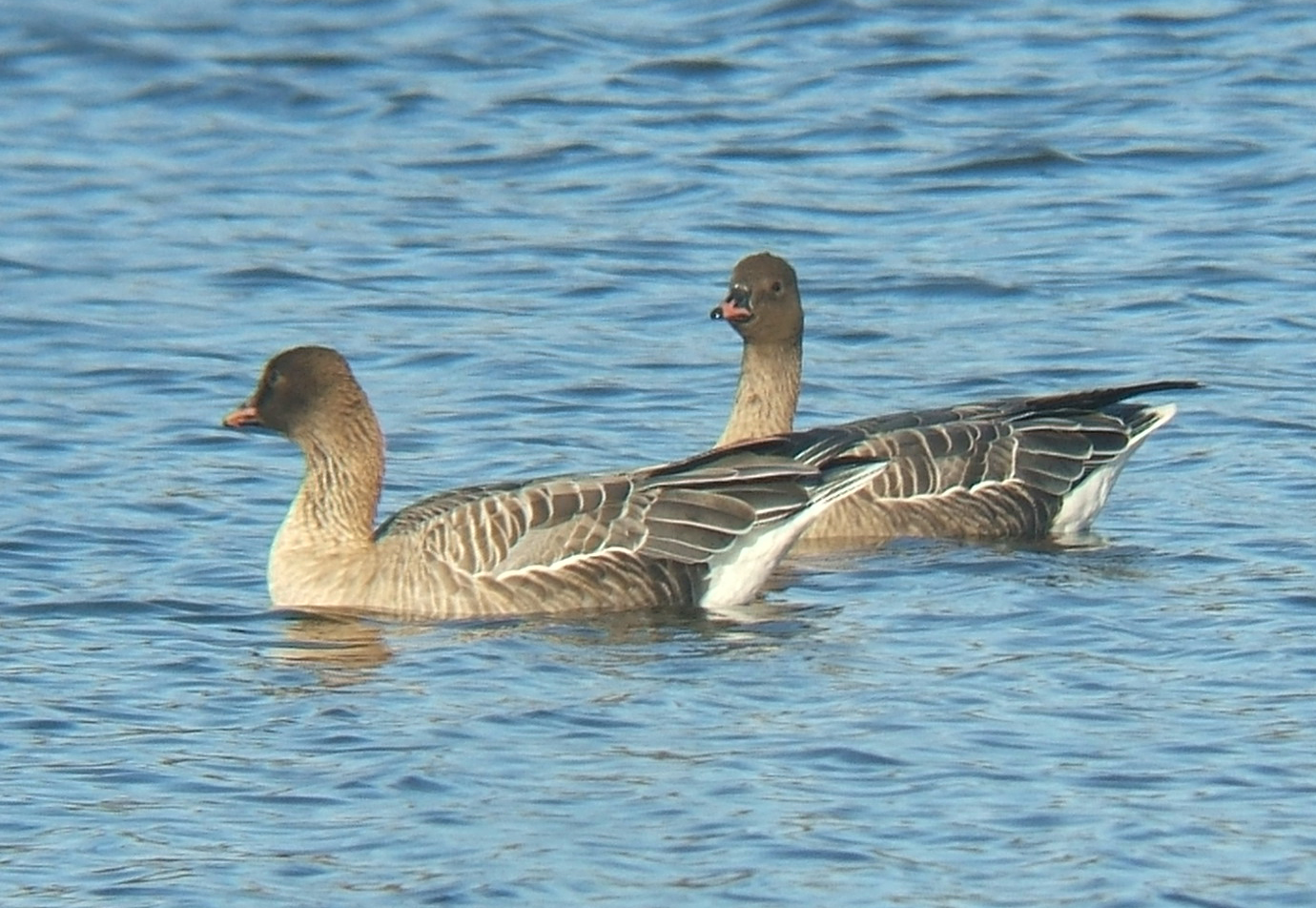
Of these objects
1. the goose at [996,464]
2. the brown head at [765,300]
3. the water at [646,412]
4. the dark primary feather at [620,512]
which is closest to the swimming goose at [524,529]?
the dark primary feather at [620,512]

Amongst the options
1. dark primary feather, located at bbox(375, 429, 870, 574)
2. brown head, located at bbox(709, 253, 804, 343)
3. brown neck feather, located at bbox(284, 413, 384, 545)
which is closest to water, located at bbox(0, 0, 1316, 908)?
dark primary feather, located at bbox(375, 429, 870, 574)

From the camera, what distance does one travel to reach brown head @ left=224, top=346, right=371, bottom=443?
12.2 metres

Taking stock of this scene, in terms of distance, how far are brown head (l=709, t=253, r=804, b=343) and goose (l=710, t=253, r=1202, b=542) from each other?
35 mm

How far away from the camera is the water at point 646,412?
888 cm

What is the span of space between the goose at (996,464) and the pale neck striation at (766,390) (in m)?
0.29

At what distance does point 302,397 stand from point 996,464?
351 centimetres

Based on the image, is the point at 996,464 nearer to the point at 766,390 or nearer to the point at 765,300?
the point at 766,390

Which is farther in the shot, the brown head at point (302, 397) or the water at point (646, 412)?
the brown head at point (302, 397)

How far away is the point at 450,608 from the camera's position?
38.5 feet

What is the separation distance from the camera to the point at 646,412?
1570 centimetres

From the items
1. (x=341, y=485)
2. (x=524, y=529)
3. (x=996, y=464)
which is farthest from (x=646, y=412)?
(x=524, y=529)

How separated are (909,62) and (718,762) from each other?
1570 centimetres

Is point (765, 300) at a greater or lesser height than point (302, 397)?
greater

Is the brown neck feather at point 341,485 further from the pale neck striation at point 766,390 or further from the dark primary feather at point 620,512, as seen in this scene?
the pale neck striation at point 766,390
